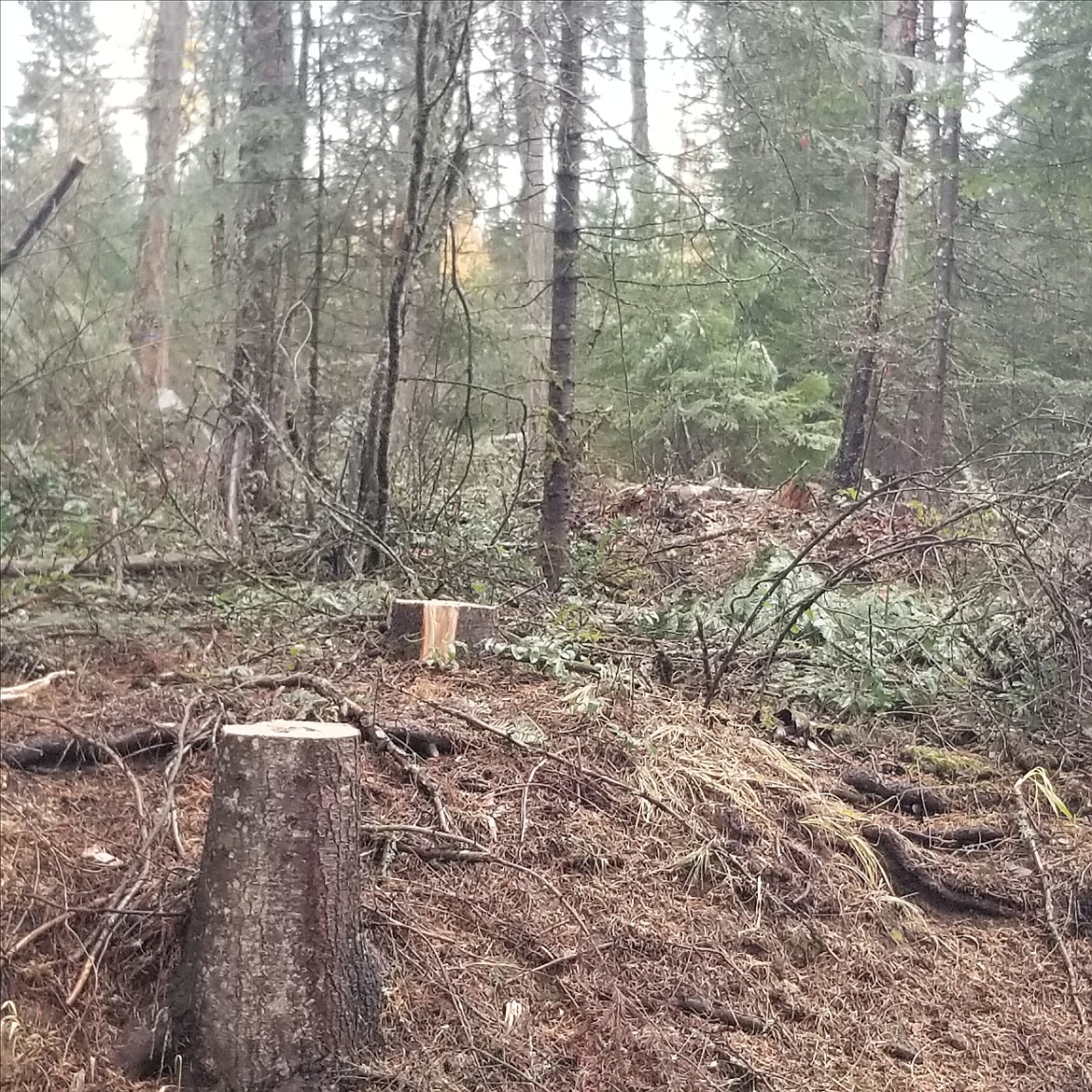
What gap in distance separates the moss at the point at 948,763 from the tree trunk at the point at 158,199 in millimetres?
3812

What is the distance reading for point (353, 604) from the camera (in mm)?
5426

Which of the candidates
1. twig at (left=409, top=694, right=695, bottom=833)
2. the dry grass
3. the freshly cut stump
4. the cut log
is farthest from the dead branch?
the cut log

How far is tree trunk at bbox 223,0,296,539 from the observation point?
12.9ft

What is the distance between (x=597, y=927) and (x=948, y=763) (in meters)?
2.42

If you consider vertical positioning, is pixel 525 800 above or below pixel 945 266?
below

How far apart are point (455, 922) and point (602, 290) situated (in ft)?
17.4

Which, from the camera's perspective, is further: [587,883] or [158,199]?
[587,883]

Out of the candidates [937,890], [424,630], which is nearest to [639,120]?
[424,630]

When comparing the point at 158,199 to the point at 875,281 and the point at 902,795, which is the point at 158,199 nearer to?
the point at 902,795

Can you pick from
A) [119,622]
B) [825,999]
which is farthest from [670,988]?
[119,622]

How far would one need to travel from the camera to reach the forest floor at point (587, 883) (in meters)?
2.30

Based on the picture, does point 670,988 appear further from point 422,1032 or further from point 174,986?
point 174,986

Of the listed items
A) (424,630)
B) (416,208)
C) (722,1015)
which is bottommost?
(722,1015)

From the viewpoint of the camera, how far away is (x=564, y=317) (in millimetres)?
7320
